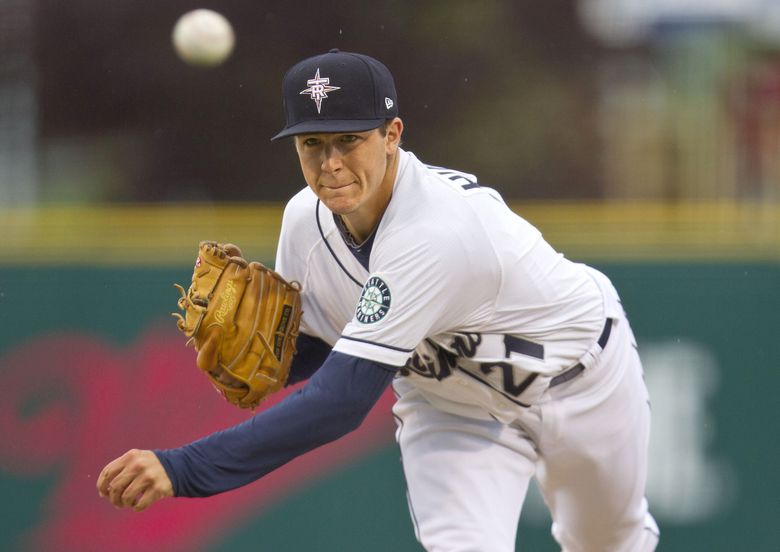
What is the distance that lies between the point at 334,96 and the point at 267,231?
5.68 ft

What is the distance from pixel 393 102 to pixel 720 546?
2341mm

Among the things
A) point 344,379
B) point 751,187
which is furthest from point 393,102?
point 751,187

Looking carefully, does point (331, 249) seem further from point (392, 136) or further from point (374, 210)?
point (392, 136)

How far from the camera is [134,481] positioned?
101 inches

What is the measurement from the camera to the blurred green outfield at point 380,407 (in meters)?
4.39

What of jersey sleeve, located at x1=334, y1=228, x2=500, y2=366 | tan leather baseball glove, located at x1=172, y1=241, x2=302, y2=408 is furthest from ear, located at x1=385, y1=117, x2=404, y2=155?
tan leather baseball glove, located at x1=172, y1=241, x2=302, y2=408

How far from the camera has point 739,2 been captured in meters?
4.36

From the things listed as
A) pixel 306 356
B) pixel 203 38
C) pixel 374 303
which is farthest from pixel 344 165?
pixel 203 38

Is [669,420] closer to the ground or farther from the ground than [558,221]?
closer to the ground

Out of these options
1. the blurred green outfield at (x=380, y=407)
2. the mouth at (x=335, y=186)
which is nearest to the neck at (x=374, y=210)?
the mouth at (x=335, y=186)

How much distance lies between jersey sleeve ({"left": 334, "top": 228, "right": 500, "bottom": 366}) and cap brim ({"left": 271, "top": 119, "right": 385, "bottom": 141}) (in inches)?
10.3

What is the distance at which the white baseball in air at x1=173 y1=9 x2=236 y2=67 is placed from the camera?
4.44m

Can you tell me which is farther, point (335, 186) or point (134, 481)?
point (335, 186)

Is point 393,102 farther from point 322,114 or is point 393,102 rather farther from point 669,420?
point 669,420
